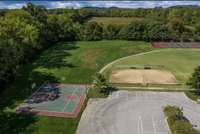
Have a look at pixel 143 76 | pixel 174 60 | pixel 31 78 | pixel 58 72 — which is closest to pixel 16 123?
pixel 31 78

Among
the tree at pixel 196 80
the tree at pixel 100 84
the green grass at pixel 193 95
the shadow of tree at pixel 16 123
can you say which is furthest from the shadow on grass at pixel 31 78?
the tree at pixel 196 80

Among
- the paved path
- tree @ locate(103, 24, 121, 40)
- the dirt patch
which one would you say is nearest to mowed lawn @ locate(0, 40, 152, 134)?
the paved path

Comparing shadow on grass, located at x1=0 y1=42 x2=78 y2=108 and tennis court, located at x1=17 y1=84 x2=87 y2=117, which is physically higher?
shadow on grass, located at x1=0 y1=42 x2=78 y2=108

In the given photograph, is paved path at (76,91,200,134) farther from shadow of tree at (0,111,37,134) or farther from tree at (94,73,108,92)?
shadow of tree at (0,111,37,134)

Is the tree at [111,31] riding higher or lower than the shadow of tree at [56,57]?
higher

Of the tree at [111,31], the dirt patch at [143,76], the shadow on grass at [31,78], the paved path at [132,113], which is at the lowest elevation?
the paved path at [132,113]

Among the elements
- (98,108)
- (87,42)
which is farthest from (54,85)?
(87,42)

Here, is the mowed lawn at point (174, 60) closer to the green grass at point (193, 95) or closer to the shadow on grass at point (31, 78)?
the green grass at point (193, 95)
